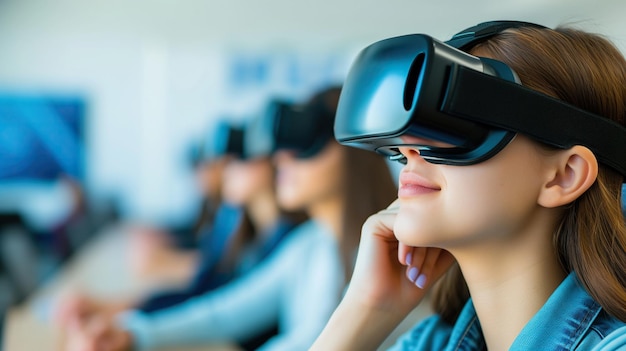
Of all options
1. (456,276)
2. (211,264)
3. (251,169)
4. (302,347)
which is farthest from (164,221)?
(456,276)

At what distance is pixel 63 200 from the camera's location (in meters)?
2.03

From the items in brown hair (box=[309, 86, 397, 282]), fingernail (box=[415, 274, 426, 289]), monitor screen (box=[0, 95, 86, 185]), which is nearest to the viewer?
fingernail (box=[415, 274, 426, 289])

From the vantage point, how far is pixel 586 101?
636mm

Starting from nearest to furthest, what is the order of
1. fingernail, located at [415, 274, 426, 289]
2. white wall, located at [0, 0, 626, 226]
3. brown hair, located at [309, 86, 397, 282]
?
fingernail, located at [415, 274, 426, 289] < brown hair, located at [309, 86, 397, 282] < white wall, located at [0, 0, 626, 226]

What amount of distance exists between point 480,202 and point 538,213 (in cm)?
9

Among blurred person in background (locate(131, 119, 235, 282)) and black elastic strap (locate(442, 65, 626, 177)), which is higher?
black elastic strap (locate(442, 65, 626, 177))

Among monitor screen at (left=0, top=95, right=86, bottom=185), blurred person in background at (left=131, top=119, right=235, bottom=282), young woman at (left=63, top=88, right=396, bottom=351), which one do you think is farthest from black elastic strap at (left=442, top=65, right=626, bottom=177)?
monitor screen at (left=0, top=95, right=86, bottom=185)

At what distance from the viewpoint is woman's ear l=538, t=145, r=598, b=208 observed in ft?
2.04

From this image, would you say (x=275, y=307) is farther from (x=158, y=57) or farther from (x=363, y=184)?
(x=158, y=57)

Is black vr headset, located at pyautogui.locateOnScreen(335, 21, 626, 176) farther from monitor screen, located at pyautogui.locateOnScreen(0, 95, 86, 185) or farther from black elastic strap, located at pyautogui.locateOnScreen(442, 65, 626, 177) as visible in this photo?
monitor screen, located at pyautogui.locateOnScreen(0, 95, 86, 185)

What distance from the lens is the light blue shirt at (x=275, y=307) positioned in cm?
160

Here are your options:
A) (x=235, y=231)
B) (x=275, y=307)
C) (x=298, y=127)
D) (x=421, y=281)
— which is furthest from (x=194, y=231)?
(x=421, y=281)

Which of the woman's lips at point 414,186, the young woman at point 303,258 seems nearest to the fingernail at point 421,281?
the woman's lips at point 414,186

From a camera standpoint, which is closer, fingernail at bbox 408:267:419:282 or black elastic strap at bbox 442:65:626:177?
black elastic strap at bbox 442:65:626:177
